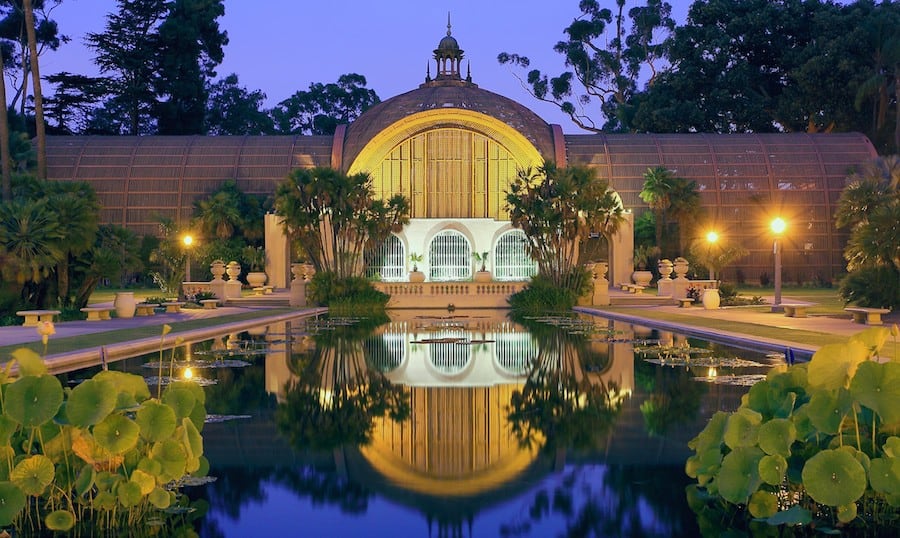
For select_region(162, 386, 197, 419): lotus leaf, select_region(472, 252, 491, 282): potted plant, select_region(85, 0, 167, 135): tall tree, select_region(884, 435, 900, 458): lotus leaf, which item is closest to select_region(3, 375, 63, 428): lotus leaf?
select_region(162, 386, 197, 419): lotus leaf

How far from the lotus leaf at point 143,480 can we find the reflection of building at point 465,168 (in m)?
44.1

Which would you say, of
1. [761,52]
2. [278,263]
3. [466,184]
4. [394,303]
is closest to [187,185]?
[278,263]

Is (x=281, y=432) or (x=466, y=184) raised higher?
(x=466, y=184)

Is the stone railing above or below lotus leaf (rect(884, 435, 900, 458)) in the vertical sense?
above

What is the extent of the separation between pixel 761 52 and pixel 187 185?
3888 cm

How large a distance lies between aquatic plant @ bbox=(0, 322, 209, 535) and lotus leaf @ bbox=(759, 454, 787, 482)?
4.56 m

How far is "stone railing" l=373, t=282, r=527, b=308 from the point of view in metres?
44.2

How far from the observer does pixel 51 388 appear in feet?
28.0

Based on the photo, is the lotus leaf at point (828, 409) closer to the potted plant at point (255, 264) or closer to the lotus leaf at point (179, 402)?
the lotus leaf at point (179, 402)

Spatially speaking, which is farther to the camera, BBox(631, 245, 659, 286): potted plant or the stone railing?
BBox(631, 245, 659, 286): potted plant

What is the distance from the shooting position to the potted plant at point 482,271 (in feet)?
157

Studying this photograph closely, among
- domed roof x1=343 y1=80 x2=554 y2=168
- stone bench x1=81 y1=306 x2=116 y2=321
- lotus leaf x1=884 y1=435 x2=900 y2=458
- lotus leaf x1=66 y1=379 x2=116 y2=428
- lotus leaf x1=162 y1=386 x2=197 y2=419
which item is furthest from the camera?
domed roof x1=343 y1=80 x2=554 y2=168

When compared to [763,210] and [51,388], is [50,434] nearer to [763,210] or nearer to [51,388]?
[51,388]

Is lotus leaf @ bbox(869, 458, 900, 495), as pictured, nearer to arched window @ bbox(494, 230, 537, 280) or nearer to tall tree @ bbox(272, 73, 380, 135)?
arched window @ bbox(494, 230, 537, 280)
